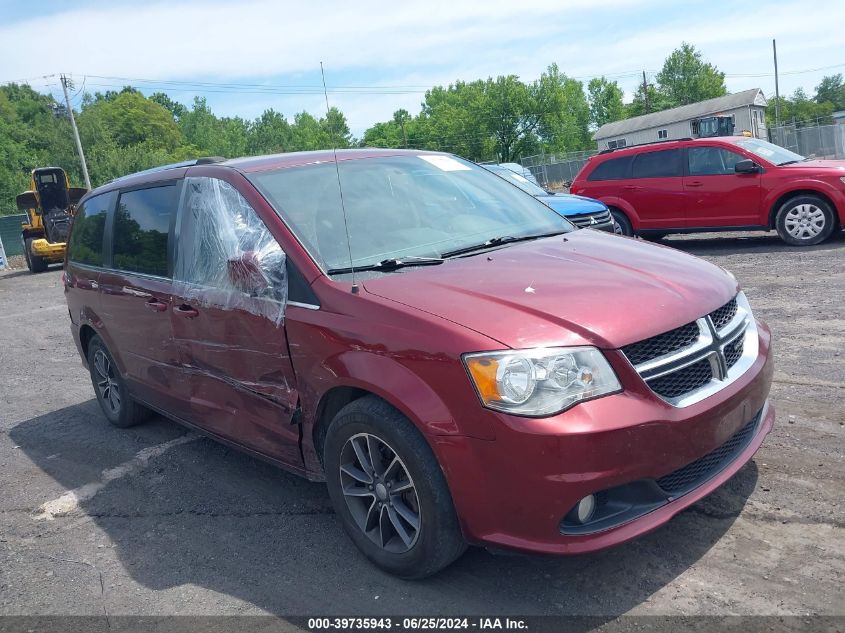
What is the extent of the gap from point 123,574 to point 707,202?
33.5 feet

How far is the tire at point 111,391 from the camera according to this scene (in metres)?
5.70

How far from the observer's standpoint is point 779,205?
11.0 metres

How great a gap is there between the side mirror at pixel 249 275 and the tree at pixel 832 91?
139 metres

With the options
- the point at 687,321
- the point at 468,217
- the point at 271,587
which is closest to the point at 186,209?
the point at 468,217

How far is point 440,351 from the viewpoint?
2.88 metres

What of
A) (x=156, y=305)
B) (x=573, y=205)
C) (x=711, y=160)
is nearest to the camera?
(x=156, y=305)

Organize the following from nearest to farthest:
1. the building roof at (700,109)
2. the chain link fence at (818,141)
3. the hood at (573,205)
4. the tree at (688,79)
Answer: the hood at (573,205), the chain link fence at (818,141), the building roof at (700,109), the tree at (688,79)

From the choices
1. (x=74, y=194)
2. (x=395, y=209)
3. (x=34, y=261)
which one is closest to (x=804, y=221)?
(x=395, y=209)

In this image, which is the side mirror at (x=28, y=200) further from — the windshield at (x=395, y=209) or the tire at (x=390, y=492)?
the tire at (x=390, y=492)

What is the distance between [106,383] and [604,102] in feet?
332

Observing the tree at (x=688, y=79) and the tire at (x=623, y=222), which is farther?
the tree at (x=688, y=79)

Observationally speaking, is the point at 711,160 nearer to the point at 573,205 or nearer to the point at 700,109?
Result: the point at 573,205

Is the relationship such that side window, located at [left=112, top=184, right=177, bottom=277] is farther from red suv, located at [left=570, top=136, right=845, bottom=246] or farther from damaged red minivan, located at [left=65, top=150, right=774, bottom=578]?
red suv, located at [left=570, top=136, right=845, bottom=246]

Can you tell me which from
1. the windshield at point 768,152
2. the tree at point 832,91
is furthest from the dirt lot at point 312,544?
the tree at point 832,91
